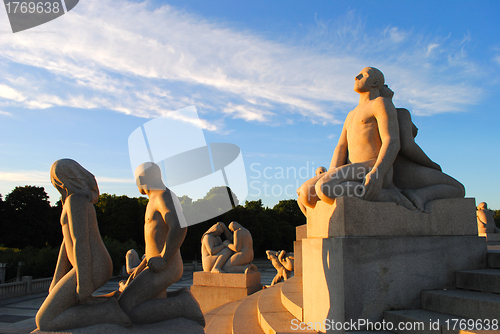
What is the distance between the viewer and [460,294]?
134 inches

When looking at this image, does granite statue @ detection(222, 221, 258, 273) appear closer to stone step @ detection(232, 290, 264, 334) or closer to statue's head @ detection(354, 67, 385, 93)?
stone step @ detection(232, 290, 264, 334)

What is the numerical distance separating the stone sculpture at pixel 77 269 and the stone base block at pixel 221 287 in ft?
23.8

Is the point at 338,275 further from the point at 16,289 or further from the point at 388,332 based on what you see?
the point at 16,289

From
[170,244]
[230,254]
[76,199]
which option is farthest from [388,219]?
[230,254]

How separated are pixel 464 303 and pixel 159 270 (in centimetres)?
317

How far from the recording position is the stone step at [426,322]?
2.82 metres

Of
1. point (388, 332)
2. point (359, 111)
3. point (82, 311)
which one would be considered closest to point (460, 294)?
point (388, 332)

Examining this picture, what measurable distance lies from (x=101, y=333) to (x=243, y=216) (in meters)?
38.1

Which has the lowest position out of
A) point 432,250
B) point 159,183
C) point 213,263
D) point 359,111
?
point 213,263

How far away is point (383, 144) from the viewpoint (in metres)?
4.12

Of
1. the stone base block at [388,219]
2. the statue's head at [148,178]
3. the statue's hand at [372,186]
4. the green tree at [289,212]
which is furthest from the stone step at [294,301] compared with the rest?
the green tree at [289,212]

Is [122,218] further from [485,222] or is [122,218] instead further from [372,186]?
[372,186]

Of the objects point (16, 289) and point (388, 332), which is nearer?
point (388, 332)

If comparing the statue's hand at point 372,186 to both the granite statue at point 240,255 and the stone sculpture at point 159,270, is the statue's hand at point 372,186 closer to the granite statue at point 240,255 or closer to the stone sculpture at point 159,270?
the stone sculpture at point 159,270
